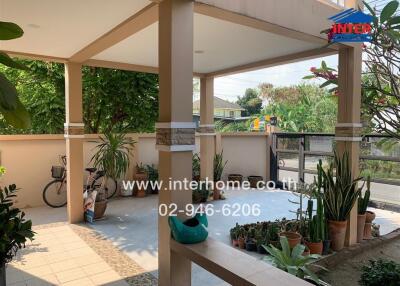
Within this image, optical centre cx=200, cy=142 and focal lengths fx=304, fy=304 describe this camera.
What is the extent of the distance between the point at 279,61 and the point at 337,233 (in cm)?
277

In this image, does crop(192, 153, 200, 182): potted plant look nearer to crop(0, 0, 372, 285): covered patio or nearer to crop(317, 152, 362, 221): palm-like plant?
crop(0, 0, 372, 285): covered patio

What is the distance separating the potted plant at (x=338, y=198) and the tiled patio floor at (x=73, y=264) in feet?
7.26

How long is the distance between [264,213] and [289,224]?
4.70ft

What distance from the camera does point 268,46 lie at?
4297 mm

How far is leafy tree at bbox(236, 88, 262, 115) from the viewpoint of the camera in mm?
25844

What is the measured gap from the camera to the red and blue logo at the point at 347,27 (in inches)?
141

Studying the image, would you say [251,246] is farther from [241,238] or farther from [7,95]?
[7,95]

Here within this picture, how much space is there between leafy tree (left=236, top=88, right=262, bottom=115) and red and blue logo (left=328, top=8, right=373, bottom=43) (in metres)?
21.6

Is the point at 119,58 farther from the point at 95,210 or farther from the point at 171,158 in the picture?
the point at 171,158

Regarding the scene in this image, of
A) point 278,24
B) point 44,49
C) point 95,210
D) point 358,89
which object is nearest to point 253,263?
point 278,24

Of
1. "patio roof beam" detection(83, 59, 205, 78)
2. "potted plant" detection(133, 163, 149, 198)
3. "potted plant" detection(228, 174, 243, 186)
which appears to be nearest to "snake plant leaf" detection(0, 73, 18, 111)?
"patio roof beam" detection(83, 59, 205, 78)

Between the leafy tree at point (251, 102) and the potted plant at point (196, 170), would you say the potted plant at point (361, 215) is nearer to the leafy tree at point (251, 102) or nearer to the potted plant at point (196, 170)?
the potted plant at point (196, 170)

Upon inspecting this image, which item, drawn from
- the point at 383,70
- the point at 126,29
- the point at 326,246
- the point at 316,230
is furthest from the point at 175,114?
the point at 326,246

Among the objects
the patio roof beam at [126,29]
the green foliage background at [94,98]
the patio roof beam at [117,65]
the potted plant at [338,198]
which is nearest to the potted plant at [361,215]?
the potted plant at [338,198]
